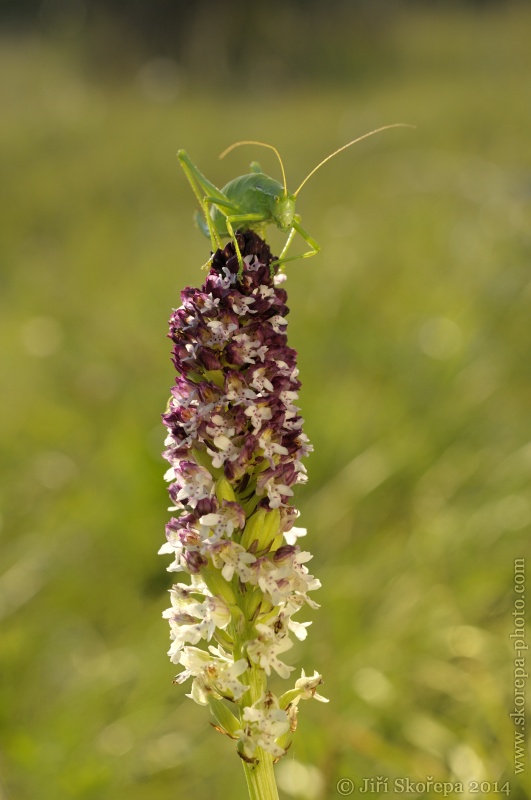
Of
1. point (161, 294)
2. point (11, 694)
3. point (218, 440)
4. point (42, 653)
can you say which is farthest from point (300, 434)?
point (161, 294)

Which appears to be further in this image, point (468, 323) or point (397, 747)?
point (468, 323)

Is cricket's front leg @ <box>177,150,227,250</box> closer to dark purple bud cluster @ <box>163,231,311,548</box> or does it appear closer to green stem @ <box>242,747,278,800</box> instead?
dark purple bud cluster @ <box>163,231,311,548</box>

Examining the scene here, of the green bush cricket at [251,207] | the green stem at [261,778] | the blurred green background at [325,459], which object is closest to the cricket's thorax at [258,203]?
the green bush cricket at [251,207]

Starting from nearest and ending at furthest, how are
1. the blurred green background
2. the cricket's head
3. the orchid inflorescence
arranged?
the orchid inflorescence → the cricket's head → the blurred green background

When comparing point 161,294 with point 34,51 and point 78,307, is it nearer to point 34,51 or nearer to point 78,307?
point 78,307

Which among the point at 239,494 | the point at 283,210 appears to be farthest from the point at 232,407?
the point at 283,210

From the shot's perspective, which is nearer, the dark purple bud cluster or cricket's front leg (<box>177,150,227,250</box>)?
the dark purple bud cluster

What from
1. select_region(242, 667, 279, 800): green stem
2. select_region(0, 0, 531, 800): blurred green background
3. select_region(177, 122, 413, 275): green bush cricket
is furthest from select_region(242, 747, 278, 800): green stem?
select_region(0, 0, 531, 800): blurred green background
